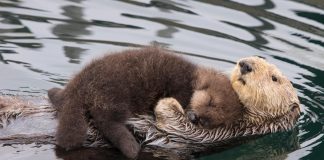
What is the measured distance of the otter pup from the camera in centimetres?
566

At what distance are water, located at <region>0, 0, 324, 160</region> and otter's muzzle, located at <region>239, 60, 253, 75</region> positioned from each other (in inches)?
22.4

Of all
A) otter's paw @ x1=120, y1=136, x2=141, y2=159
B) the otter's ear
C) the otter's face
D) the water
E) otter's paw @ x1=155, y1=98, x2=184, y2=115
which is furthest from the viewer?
the water

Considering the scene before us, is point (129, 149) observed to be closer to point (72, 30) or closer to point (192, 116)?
point (192, 116)

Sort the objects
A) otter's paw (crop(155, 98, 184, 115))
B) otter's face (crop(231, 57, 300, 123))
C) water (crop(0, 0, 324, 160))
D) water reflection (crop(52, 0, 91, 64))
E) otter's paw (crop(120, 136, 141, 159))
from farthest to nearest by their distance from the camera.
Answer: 1. water reflection (crop(52, 0, 91, 64))
2. water (crop(0, 0, 324, 160))
3. otter's face (crop(231, 57, 300, 123))
4. otter's paw (crop(155, 98, 184, 115))
5. otter's paw (crop(120, 136, 141, 159))

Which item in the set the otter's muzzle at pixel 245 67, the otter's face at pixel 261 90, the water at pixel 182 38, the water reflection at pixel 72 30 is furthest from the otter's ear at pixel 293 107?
the water reflection at pixel 72 30

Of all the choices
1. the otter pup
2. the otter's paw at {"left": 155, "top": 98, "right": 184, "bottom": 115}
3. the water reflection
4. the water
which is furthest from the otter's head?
the water reflection

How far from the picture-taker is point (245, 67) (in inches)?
244

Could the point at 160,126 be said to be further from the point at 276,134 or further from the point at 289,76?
the point at 289,76

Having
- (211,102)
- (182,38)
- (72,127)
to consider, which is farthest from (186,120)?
(182,38)

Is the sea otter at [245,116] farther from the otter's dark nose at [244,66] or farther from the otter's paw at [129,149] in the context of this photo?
the otter's paw at [129,149]

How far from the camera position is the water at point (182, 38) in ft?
23.6

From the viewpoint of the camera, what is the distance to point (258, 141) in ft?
20.9

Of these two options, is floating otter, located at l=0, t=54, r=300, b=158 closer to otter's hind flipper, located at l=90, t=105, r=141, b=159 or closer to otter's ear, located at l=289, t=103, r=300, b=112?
otter's ear, located at l=289, t=103, r=300, b=112

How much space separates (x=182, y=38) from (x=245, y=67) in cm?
251
